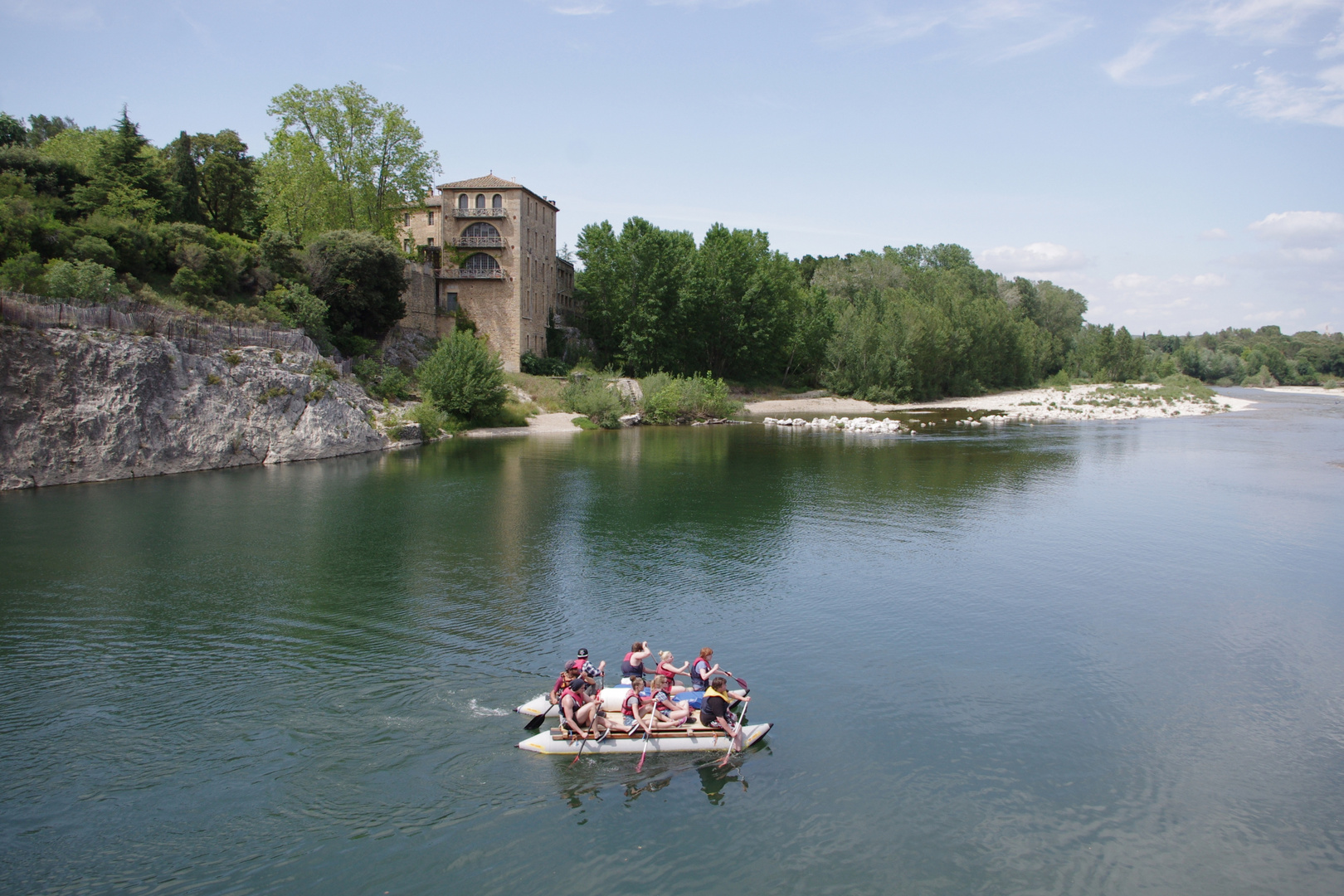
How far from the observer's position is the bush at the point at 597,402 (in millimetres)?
77625

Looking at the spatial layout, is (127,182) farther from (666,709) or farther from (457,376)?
(666,709)

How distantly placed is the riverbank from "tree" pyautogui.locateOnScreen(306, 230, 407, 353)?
41881 mm

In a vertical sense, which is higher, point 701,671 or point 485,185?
point 485,185

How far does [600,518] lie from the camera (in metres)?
34.4

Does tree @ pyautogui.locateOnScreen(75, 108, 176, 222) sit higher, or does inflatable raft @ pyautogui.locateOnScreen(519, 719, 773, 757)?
tree @ pyautogui.locateOnScreen(75, 108, 176, 222)

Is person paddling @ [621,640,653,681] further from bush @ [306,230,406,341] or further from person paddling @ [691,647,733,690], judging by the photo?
bush @ [306,230,406,341]

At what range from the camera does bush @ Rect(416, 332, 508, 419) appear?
67375 mm

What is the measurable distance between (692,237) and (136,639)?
8812 centimetres

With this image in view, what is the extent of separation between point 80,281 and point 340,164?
36.0m

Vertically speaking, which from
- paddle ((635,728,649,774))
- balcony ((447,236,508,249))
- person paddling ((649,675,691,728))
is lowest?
paddle ((635,728,649,774))

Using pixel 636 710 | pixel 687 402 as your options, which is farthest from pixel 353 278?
pixel 636 710

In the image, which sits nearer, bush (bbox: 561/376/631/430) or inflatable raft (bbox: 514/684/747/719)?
inflatable raft (bbox: 514/684/747/719)

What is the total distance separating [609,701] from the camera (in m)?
15.9

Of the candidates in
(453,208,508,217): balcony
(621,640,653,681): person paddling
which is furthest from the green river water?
(453,208,508,217): balcony
